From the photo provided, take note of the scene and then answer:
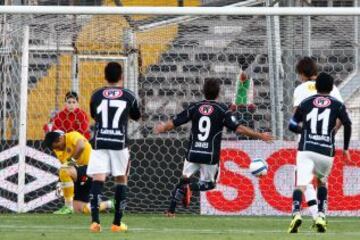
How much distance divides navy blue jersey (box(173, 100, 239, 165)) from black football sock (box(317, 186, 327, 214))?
195cm

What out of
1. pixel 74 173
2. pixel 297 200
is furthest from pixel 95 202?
pixel 74 173

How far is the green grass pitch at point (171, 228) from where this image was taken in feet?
39.2

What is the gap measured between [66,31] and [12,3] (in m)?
3.34

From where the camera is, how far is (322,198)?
13.4 m

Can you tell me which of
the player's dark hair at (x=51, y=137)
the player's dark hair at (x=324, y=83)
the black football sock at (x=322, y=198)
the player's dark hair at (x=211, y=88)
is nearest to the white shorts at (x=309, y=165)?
the black football sock at (x=322, y=198)

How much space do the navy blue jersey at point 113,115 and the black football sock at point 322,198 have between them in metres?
Answer: 2.28

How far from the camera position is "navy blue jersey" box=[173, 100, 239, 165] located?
15109 millimetres

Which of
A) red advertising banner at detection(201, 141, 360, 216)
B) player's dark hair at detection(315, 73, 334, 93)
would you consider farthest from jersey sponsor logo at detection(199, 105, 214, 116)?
player's dark hair at detection(315, 73, 334, 93)

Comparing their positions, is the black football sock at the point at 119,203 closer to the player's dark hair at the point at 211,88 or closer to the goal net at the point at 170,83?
the player's dark hair at the point at 211,88

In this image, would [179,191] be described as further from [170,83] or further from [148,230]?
[148,230]

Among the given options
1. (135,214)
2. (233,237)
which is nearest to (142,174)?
(135,214)

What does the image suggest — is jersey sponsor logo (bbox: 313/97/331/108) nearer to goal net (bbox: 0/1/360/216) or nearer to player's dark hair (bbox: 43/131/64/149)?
goal net (bbox: 0/1/360/216)

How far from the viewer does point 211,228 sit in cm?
1366

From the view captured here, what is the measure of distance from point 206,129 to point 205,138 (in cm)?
14
